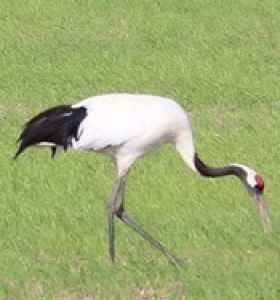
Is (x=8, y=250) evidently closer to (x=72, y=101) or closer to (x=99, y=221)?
(x=99, y=221)

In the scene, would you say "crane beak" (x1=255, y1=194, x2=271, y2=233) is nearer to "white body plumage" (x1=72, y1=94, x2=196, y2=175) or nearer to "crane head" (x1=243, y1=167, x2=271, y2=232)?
"crane head" (x1=243, y1=167, x2=271, y2=232)

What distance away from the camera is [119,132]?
915 cm

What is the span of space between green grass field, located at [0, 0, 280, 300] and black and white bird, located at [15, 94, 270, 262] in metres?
0.38

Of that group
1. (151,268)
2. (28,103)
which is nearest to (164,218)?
(151,268)

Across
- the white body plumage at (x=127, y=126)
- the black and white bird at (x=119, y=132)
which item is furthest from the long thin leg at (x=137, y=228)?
the white body plumage at (x=127, y=126)

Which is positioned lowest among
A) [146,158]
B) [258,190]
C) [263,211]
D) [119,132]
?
[146,158]

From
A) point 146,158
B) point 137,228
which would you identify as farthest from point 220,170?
point 146,158

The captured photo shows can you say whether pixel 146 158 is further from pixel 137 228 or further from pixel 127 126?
pixel 127 126

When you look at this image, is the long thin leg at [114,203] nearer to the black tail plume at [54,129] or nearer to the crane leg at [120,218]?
the crane leg at [120,218]

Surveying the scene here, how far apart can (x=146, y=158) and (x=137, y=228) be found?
2.65 metres

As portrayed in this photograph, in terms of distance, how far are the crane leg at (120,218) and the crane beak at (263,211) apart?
0.81 m

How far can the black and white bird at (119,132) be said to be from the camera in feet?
29.8

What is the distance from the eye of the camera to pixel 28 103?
46.3ft

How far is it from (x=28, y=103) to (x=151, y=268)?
5.68 metres
